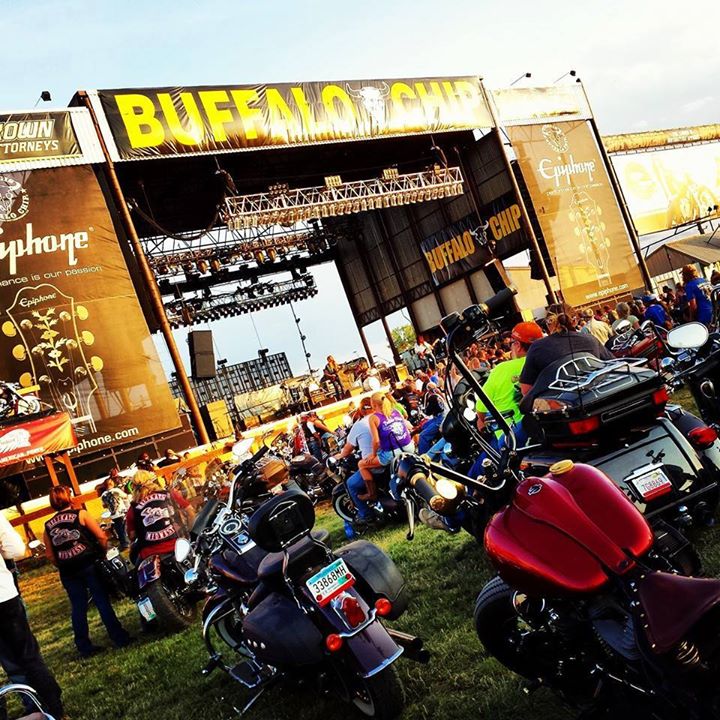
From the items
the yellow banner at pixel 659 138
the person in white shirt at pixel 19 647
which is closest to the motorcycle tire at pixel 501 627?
the person in white shirt at pixel 19 647

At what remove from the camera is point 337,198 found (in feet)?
72.9

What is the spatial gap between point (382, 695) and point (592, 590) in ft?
5.85

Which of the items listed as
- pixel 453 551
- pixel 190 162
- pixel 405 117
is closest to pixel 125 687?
pixel 453 551

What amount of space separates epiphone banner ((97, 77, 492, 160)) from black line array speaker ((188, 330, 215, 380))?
5.71 m

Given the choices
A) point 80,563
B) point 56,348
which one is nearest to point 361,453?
point 80,563

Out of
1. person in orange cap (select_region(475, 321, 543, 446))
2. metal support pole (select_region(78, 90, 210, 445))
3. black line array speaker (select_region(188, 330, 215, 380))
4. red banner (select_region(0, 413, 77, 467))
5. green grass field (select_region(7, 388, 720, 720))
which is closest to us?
green grass field (select_region(7, 388, 720, 720))

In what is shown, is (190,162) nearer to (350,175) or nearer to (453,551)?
(350,175)

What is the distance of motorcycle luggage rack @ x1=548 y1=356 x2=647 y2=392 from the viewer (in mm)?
3773

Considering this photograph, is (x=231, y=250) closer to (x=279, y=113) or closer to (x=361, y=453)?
(x=279, y=113)

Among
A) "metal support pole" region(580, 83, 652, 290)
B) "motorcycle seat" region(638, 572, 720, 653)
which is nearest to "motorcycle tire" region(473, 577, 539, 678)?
"motorcycle seat" region(638, 572, 720, 653)

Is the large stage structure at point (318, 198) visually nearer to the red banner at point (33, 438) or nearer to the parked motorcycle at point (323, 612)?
the red banner at point (33, 438)

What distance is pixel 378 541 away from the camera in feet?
25.8

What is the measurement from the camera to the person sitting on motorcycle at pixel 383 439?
8125 millimetres

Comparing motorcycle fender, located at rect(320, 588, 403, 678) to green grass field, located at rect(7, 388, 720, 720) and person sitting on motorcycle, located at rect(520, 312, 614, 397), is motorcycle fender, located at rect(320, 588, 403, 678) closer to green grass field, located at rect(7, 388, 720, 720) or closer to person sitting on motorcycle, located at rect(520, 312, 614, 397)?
green grass field, located at rect(7, 388, 720, 720)
